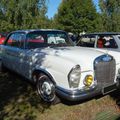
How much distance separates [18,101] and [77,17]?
30.6 metres

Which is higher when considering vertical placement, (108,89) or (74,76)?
(74,76)

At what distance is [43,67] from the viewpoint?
6.21m

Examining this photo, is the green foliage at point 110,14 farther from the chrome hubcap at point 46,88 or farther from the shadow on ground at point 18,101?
the chrome hubcap at point 46,88

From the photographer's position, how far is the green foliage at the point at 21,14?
974 inches

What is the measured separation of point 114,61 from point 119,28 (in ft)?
54.2

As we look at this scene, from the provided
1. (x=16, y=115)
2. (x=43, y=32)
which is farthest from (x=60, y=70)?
(x=43, y=32)

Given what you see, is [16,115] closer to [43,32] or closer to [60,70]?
[60,70]

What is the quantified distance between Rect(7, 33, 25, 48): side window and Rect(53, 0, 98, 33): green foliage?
2757cm

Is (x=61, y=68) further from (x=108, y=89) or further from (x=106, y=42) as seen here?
(x=106, y=42)

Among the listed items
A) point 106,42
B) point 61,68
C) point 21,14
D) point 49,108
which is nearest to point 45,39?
point 61,68

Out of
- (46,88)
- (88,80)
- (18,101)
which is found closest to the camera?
(88,80)

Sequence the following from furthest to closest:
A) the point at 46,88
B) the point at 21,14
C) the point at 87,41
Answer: the point at 21,14 < the point at 87,41 < the point at 46,88

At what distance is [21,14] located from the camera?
25.2 metres

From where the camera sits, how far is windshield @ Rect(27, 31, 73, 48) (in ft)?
23.7
